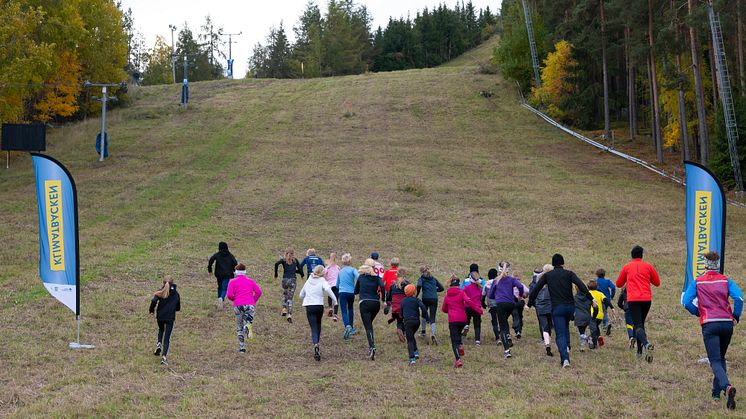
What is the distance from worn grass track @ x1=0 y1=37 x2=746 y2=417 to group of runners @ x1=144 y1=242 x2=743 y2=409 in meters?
0.47

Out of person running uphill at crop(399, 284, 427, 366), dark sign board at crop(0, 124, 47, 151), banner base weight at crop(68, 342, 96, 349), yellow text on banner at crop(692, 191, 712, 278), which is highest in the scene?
dark sign board at crop(0, 124, 47, 151)

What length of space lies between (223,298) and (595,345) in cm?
944

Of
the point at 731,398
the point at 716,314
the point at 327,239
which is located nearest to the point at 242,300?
the point at 716,314

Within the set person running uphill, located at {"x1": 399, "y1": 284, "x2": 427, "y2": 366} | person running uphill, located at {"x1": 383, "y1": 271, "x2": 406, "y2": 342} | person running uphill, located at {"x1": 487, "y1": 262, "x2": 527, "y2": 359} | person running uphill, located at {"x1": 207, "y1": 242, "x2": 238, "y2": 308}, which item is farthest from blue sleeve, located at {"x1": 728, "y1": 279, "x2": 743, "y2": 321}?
person running uphill, located at {"x1": 207, "y1": 242, "x2": 238, "y2": 308}

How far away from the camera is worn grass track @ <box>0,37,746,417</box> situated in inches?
442

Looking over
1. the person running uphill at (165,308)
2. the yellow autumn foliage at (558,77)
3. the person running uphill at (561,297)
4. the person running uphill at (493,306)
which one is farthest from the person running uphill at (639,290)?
the yellow autumn foliage at (558,77)

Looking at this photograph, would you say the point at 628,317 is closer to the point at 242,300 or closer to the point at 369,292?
the point at 369,292

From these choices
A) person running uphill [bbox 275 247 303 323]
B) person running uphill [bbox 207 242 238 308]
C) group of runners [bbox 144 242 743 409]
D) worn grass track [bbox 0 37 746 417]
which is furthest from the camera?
person running uphill [bbox 207 242 238 308]

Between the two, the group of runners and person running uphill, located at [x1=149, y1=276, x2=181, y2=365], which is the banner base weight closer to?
the group of runners

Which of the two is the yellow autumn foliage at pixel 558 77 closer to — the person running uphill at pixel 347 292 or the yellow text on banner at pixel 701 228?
the yellow text on banner at pixel 701 228

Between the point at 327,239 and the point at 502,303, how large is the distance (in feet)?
50.4

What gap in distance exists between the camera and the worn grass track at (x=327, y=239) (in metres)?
11.2

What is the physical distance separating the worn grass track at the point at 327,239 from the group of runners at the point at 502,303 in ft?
1.54

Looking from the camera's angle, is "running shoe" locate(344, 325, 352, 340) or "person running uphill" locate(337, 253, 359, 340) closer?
"running shoe" locate(344, 325, 352, 340)
